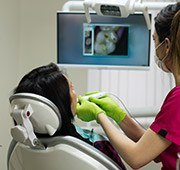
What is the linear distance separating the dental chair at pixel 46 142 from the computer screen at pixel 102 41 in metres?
0.82

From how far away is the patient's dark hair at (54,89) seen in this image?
124cm

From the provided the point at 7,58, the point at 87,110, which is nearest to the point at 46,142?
the point at 87,110

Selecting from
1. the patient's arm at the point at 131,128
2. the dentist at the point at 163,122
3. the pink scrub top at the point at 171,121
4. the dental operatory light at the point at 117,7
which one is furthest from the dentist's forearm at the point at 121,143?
the dental operatory light at the point at 117,7

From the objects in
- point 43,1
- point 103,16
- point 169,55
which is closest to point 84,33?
point 103,16

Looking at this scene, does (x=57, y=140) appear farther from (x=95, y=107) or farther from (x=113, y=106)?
(x=113, y=106)

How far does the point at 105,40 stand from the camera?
6.19ft

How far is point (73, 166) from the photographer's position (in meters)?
1.14

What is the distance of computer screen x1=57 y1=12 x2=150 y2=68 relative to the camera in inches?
74.1

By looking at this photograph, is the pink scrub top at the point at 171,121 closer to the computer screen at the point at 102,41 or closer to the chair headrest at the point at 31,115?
the chair headrest at the point at 31,115

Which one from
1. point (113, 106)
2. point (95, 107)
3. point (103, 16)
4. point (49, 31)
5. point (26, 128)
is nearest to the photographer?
point (26, 128)

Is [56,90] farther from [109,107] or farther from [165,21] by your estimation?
[165,21]

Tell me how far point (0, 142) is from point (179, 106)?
1.88 metres

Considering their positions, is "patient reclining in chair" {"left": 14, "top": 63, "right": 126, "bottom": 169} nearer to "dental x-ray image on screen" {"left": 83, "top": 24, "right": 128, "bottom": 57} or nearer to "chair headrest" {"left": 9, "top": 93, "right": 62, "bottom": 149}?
"chair headrest" {"left": 9, "top": 93, "right": 62, "bottom": 149}

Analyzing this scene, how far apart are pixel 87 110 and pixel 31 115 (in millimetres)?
301
